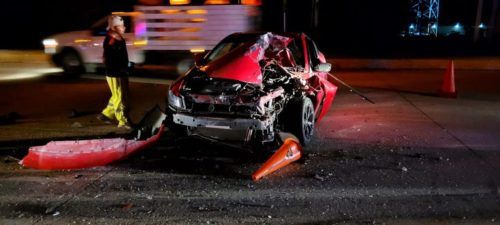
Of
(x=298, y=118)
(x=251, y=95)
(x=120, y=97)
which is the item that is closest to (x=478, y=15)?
(x=298, y=118)

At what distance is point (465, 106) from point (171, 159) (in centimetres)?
673

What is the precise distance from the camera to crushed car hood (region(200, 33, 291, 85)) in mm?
6535

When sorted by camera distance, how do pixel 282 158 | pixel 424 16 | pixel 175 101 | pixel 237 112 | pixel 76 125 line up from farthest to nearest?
pixel 424 16, pixel 76 125, pixel 175 101, pixel 237 112, pixel 282 158

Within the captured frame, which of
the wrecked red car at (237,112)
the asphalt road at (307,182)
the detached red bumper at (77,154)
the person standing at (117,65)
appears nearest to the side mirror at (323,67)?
the wrecked red car at (237,112)

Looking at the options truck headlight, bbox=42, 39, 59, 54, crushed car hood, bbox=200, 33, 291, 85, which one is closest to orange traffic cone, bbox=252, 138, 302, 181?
Answer: crushed car hood, bbox=200, 33, 291, 85

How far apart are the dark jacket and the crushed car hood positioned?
A: 186 cm

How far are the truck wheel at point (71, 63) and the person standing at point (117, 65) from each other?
6.49 meters

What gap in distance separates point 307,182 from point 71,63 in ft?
34.9

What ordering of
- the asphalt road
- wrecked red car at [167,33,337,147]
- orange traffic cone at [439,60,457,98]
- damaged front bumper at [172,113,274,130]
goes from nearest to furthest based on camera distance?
the asphalt road, damaged front bumper at [172,113,274,130], wrecked red car at [167,33,337,147], orange traffic cone at [439,60,457,98]

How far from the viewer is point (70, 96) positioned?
11406 millimetres

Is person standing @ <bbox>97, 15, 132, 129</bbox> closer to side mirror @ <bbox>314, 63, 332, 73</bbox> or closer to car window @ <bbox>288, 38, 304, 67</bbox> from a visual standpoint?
car window @ <bbox>288, 38, 304, 67</bbox>

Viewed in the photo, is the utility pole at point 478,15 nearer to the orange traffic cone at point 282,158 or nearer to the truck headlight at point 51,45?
the truck headlight at point 51,45

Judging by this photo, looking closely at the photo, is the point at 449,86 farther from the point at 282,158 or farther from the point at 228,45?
the point at 282,158

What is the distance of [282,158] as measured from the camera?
20.2 feet
